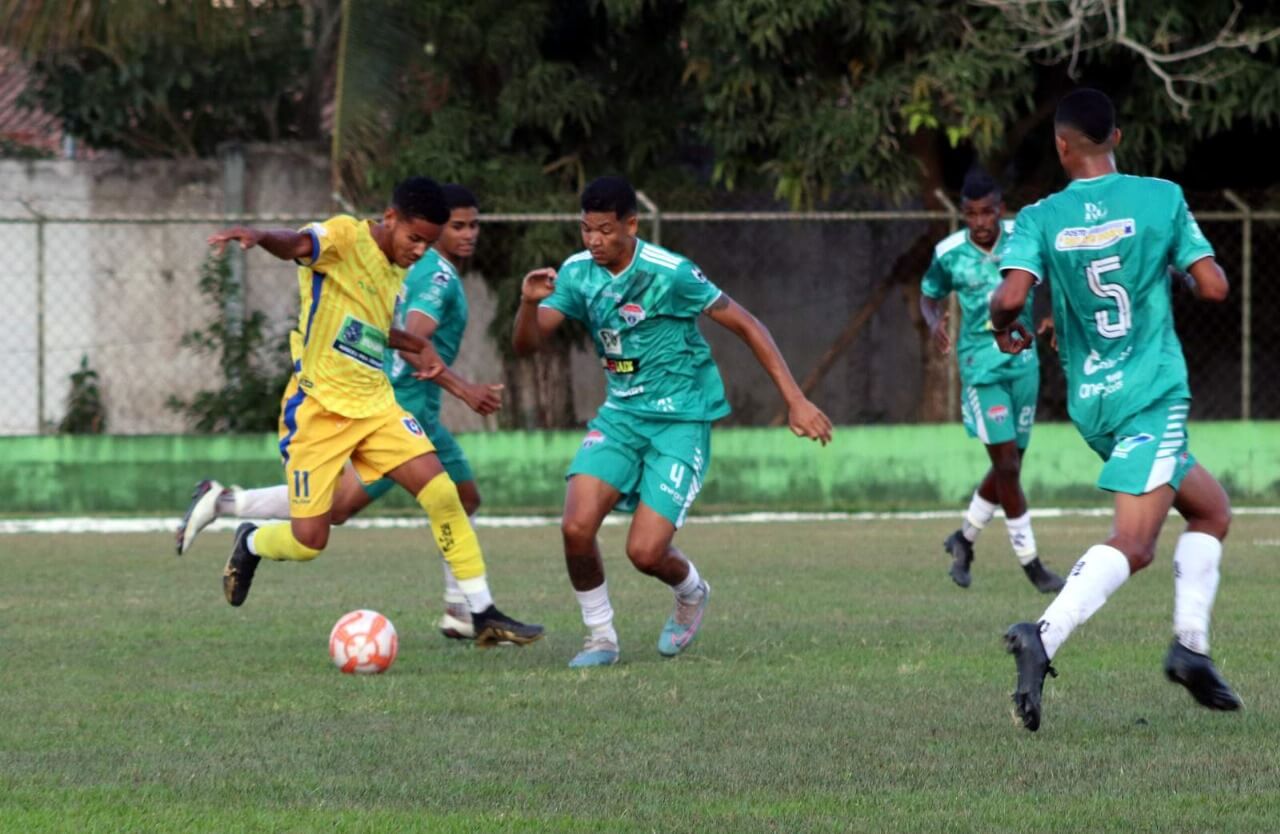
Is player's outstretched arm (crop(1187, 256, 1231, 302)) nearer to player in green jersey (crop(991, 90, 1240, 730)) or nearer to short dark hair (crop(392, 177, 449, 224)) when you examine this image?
player in green jersey (crop(991, 90, 1240, 730))

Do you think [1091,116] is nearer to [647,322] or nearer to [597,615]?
[647,322]

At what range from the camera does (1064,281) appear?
21.1 feet

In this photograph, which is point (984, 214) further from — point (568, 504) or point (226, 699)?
point (226, 699)

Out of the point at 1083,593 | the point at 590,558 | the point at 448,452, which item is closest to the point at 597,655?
the point at 590,558

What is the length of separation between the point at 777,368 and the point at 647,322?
2.07 feet

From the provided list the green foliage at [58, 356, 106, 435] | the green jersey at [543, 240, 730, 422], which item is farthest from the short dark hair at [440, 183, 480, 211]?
the green foliage at [58, 356, 106, 435]

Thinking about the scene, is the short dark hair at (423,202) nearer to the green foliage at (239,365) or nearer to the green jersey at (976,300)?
the green jersey at (976,300)

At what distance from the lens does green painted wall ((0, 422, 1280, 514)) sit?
17688mm

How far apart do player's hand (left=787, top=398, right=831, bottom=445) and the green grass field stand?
921mm

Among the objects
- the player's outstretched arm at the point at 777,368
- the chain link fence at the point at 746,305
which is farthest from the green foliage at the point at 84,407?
the player's outstretched arm at the point at 777,368

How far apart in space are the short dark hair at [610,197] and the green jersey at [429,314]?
Result: 2098mm

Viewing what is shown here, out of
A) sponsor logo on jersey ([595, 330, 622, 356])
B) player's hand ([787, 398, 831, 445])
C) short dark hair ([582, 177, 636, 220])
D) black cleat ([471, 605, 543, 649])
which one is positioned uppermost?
short dark hair ([582, 177, 636, 220])

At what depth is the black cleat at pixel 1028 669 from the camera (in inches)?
227

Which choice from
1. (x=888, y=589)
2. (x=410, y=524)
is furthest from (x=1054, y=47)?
(x=888, y=589)
